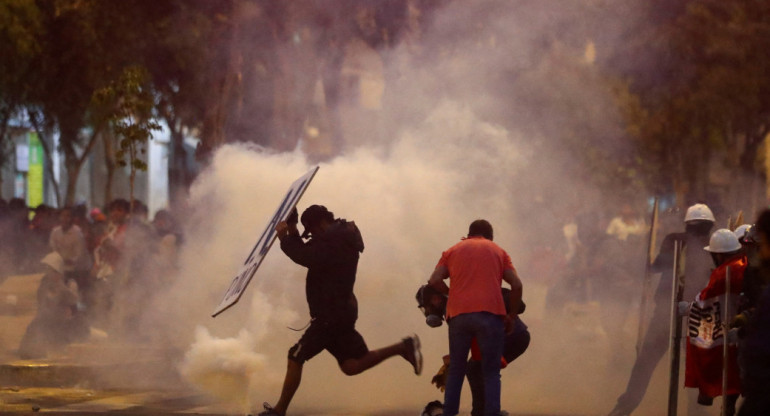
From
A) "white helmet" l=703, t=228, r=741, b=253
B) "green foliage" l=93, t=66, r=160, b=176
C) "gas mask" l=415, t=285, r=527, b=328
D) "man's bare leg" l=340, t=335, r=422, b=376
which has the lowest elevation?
"man's bare leg" l=340, t=335, r=422, b=376

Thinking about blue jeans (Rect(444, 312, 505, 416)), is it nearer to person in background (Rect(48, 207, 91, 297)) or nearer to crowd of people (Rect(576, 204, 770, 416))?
crowd of people (Rect(576, 204, 770, 416))

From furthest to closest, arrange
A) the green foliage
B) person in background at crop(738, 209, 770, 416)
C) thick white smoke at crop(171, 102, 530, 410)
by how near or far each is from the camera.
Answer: the green foliage
thick white smoke at crop(171, 102, 530, 410)
person in background at crop(738, 209, 770, 416)

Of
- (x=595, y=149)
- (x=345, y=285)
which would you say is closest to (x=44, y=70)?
(x=345, y=285)

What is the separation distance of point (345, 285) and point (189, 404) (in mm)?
2318

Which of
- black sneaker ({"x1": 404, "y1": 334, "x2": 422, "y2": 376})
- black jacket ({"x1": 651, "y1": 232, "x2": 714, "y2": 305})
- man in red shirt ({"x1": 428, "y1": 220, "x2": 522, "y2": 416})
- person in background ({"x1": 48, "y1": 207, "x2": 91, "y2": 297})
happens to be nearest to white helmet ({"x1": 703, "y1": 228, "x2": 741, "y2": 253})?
black jacket ({"x1": 651, "y1": 232, "x2": 714, "y2": 305})

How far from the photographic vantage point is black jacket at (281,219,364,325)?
7.56 m

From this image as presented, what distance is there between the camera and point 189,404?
9.38 m

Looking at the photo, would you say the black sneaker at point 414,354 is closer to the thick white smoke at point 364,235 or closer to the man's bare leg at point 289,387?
the man's bare leg at point 289,387

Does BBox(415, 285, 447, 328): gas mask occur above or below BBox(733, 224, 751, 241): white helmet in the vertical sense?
below

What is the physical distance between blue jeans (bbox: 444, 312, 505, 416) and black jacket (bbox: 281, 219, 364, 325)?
0.78 meters

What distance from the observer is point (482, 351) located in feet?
23.4

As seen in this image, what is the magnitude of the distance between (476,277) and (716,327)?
1.41 m

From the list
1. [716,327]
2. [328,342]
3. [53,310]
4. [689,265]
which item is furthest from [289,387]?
[53,310]

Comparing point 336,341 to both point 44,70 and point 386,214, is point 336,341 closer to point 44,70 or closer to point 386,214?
point 386,214
